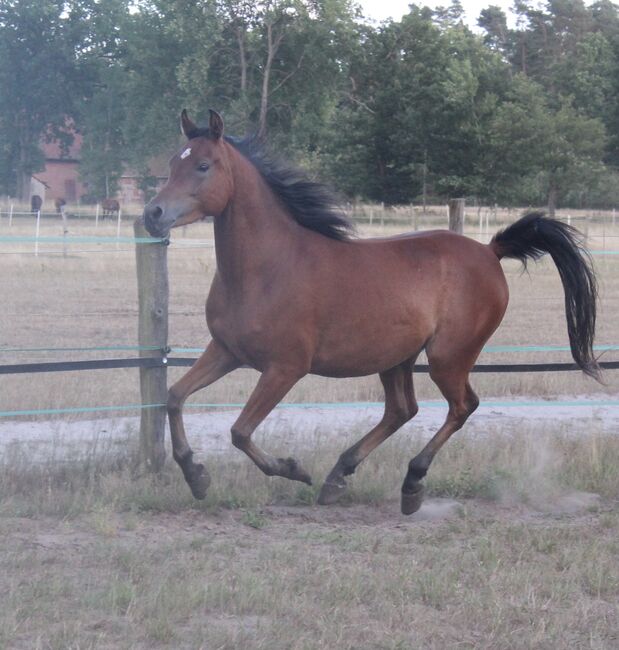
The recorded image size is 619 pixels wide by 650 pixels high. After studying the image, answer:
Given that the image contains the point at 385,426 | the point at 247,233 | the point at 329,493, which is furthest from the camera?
the point at 385,426

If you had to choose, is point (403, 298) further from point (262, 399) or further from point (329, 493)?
point (329, 493)

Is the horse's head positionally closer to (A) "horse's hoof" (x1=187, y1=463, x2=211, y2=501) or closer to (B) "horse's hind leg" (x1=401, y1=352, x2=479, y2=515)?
(A) "horse's hoof" (x1=187, y1=463, x2=211, y2=501)

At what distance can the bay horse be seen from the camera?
5.45 metres

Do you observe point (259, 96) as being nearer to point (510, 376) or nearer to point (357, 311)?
point (510, 376)

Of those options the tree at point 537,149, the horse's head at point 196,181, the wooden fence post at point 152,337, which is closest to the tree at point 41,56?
the tree at point 537,149

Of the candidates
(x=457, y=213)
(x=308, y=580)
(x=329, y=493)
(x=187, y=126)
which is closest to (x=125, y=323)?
(x=457, y=213)

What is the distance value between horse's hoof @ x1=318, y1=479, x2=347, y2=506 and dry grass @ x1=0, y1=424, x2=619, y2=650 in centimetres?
9

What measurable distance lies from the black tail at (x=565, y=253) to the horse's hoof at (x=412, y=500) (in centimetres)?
157

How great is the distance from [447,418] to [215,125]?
2.27 metres

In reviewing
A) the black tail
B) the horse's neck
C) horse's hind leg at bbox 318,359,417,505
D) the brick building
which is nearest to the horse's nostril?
the horse's neck

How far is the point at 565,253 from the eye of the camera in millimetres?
6535

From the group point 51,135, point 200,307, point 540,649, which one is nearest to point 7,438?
point 540,649

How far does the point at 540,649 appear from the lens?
375 cm

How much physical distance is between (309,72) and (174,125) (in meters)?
5.76
